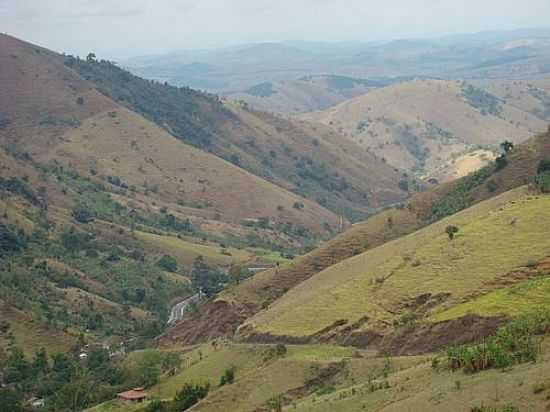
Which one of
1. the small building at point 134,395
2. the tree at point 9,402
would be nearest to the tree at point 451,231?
the small building at point 134,395

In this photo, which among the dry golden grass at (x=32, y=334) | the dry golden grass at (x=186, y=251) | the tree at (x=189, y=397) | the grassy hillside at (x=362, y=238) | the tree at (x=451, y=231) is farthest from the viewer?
the dry golden grass at (x=186, y=251)

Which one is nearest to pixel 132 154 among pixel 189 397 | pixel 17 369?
pixel 17 369

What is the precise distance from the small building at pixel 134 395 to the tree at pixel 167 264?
6677 centimetres

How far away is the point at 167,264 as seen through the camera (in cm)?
12838

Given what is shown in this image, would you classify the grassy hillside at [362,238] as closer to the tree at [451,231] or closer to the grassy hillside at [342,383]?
the grassy hillside at [342,383]

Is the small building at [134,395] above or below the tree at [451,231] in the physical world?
below

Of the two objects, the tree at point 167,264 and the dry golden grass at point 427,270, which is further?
the tree at point 167,264

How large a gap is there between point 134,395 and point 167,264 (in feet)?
227

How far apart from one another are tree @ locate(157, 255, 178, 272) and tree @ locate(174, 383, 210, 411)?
7824cm

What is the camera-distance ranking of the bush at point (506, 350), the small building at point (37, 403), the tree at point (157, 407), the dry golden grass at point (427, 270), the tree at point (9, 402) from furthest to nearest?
1. the small building at point (37, 403)
2. the tree at point (9, 402)
3. the dry golden grass at point (427, 270)
4. the tree at point (157, 407)
5. the bush at point (506, 350)

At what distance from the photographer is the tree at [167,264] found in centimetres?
12812

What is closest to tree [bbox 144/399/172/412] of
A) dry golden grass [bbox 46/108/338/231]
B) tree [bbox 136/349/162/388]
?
tree [bbox 136/349/162/388]

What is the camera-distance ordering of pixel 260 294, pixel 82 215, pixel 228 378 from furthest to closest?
1. pixel 82 215
2. pixel 260 294
3. pixel 228 378

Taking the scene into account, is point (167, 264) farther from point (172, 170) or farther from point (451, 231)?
point (451, 231)
